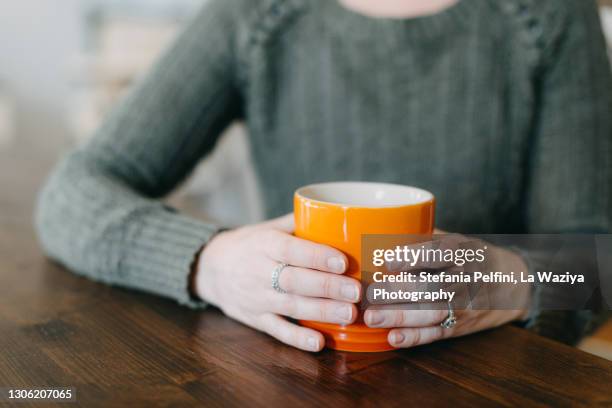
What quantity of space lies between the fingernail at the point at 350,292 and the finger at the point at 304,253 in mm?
12

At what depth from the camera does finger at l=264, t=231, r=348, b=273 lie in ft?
1.35

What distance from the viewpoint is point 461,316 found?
455 millimetres

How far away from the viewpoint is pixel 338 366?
41 centimetres

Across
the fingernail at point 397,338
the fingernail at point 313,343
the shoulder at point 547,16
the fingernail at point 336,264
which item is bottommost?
the fingernail at point 313,343

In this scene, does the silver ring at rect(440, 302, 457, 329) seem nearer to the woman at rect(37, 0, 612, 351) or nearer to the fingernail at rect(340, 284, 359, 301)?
the fingernail at rect(340, 284, 359, 301)

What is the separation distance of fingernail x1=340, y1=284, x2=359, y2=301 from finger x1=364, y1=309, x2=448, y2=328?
16 millimetres

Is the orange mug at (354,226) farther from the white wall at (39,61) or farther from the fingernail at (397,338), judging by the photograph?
the white wall at (39,61)

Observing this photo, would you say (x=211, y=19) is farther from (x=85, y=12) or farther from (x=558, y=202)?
(x=85, y=12)

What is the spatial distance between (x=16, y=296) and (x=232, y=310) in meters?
0.20

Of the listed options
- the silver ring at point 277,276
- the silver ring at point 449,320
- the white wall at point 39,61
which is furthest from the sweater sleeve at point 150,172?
the white wall at point 39,61

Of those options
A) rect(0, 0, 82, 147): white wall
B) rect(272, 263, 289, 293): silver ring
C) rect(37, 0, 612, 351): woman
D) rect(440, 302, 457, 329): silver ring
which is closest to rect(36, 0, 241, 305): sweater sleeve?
rect(37, 0, 612, 351): woman

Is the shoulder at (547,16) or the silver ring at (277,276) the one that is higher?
the shoulder at (547,16)

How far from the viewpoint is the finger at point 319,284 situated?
412 mm

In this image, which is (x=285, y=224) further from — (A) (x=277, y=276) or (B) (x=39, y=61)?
(B) (x=39, y=61)
